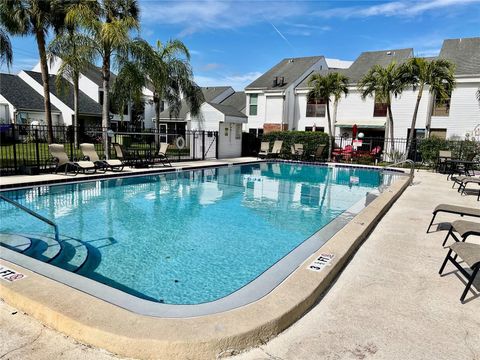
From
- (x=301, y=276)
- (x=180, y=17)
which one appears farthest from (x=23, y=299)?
(x=180, y=17)

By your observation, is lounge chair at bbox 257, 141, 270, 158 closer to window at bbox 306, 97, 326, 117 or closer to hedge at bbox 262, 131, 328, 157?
hedge at bbox 262, 131, 328, 157

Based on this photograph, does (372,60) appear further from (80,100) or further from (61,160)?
(80,100)

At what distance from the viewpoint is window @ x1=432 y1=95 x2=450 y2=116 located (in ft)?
73.8

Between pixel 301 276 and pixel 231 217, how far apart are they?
179 inches

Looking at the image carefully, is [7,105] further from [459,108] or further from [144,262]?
[459,108]

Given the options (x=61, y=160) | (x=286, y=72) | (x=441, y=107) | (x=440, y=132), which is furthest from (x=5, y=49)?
(x=440, y=132)

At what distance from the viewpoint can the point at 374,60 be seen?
27703 millimetres

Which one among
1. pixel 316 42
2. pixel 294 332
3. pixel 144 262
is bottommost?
pixel 144 262

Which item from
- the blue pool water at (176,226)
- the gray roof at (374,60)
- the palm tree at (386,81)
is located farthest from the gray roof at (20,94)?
the palm tree at (386,81)

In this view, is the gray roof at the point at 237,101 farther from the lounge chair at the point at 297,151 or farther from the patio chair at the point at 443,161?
the patio chair at the point at 443,161

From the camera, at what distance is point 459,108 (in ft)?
72.6

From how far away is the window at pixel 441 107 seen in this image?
2251cm

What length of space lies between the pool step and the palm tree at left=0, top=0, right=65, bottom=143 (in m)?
11.2

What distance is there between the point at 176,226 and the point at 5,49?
48.3 ft
